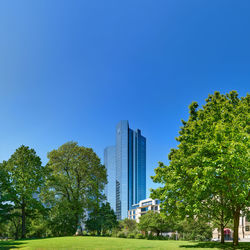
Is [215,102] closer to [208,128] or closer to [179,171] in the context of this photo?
[208,128]

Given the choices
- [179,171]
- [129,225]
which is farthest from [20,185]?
[129,225]

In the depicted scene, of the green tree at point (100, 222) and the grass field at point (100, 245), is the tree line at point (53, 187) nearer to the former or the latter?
the green tree at point (100, 222)

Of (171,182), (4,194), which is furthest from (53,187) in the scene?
(171,182)

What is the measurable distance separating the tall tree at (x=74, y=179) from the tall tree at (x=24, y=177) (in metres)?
2.07

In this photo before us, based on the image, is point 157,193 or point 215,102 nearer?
point 157,193

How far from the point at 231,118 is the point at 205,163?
633 centimetres

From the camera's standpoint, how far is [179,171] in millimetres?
21969

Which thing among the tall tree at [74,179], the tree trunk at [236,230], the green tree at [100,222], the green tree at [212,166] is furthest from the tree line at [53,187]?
the tree trunk at [236,230]

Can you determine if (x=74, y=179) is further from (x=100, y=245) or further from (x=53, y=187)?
(x=100, y=245)

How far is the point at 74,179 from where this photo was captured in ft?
144

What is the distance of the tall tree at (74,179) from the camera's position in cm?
4141

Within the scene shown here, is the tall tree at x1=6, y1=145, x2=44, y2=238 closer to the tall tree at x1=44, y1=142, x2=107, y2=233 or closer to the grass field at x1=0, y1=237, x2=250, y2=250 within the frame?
the tall tree at x1=44, y1=142, x2=107, y2=233

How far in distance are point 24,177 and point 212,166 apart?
30.5 meters

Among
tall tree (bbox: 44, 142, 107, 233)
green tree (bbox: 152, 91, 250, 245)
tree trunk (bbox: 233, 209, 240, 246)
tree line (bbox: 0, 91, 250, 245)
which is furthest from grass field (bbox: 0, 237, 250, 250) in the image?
tall tree (bbox: 44, 142, 107, 233)
